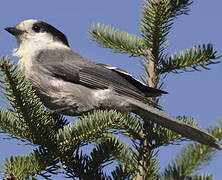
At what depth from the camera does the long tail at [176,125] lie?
8.68 ft

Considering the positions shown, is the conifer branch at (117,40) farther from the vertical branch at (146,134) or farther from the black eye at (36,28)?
the black eye at (36,28)

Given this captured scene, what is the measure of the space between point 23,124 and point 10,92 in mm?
324

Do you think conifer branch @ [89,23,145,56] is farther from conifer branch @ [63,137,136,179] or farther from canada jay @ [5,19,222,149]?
conifer branch @ [63,137,136,179]

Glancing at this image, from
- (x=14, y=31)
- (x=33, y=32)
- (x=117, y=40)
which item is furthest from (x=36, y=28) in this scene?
(x=117, y=40)

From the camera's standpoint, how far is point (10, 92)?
2.25 metres

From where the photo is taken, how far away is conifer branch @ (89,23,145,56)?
10.3 feet

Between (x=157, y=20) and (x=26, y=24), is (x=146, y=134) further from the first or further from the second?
(x=26, y=24)

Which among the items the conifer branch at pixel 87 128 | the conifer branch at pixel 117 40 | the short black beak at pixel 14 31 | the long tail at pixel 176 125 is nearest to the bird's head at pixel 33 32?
the short black beak at pixel 14 31

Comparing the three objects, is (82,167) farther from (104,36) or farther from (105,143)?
(104,36)

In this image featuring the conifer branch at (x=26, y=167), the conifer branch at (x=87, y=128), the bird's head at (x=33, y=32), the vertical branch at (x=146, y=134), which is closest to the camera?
the conifer branch at (x=26, y=167)

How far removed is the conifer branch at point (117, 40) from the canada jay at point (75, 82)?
389mm

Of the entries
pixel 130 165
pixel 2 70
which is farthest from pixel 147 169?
pixel 2 70

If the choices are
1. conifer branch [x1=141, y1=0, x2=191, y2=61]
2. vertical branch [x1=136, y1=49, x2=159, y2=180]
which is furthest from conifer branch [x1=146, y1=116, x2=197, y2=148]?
conifer branch [x1=141, y1=0, x2=191, y2=61]

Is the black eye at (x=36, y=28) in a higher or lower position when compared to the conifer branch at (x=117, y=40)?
higher
